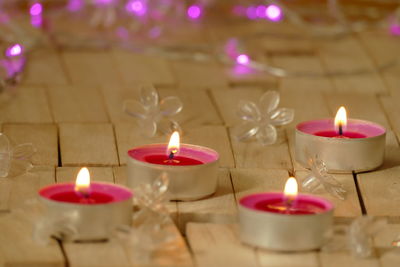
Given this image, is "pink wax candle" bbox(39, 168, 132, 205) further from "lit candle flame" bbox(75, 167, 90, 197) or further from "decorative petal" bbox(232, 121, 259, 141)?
"decorative petal" bbox(232, 121, 259, 141)

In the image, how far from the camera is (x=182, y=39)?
2.92 metres

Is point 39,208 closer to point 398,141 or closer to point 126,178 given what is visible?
point 126,178

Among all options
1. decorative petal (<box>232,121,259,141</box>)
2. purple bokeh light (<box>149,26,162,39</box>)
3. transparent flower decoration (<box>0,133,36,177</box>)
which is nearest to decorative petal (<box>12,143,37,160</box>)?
transparent flower decoration (<box>0,133,36,177</box>)

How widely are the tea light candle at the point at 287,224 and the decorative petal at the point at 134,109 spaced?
1.90ft

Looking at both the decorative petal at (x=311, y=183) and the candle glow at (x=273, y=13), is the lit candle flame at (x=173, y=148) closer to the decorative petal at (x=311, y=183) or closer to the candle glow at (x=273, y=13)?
the decorative petal at (x=311, y=183)

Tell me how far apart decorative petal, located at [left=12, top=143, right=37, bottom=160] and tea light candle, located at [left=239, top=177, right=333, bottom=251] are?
49 centimetres

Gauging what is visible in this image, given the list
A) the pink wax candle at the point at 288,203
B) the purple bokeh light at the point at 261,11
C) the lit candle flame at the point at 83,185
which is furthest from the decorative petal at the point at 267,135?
the purple bokeh light at the point at 261,11

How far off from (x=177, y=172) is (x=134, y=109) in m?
0.46

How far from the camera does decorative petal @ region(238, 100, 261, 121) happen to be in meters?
1.87

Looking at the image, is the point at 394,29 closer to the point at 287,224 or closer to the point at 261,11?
the point at 261,11

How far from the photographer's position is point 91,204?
4.43 feet

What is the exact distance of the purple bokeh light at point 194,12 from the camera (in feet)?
10.6

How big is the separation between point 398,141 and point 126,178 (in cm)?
66

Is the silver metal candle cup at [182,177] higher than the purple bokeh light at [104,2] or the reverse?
the reverse
